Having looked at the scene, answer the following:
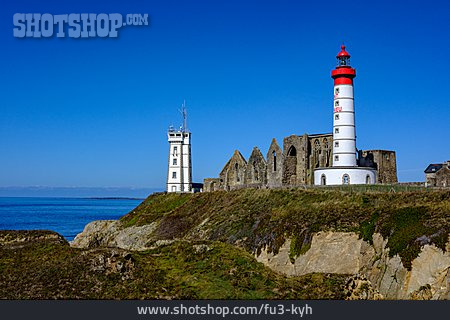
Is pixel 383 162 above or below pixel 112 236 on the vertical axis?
above

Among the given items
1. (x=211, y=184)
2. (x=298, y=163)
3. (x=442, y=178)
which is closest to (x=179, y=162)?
(x=211, y=184)

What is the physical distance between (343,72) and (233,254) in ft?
112

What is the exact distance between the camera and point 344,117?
55531 millimetres

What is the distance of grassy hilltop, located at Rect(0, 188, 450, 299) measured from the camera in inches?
861

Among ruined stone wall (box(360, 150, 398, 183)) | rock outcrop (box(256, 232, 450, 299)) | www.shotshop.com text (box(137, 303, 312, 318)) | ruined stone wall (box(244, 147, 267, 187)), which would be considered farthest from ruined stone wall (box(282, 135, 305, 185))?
www.shotshop.com text (box(137, 303, 312, 318))

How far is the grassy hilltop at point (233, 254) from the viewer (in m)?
21.9

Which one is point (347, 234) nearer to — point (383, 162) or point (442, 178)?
point (442, 178)

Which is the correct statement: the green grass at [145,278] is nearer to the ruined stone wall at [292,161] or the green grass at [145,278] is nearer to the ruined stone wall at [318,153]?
the ruined stone wall at [318,153]

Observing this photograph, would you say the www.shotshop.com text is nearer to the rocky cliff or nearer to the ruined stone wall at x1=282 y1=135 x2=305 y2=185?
the rocky cliff

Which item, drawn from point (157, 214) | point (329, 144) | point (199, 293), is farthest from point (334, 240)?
point (157, 214)

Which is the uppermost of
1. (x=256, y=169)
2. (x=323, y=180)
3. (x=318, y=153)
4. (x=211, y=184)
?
(x=318, y=153)

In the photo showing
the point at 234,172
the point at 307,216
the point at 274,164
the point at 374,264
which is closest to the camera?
the point at 374,264

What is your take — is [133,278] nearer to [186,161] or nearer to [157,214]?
[157,214]

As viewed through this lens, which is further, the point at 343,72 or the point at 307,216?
the point at 343,72
